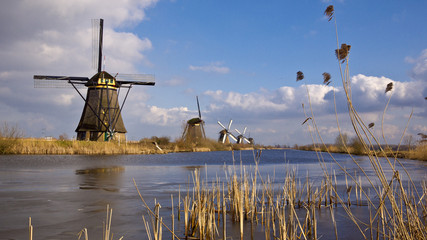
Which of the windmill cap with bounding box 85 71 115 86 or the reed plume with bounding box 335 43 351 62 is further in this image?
the windmill cap with bounding box 85 71 115 86

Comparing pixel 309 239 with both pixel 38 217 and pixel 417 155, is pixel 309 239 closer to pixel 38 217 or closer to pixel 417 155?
pixel 38 217

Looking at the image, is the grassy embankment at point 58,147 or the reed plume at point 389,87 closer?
the reed plume at point 389,87

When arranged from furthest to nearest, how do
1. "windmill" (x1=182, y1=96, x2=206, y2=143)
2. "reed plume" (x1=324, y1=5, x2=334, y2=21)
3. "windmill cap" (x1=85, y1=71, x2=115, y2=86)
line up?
"windmill" (x1=182, y1=96, x2=206, y2=143), "windmill cap" (x1=85, y1=71, x2=115, y2=86), "reed plume" (x1=324, y1=5, x2=334, y2=21)

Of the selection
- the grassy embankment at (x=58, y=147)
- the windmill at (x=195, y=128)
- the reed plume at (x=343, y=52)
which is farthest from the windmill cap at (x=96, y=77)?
the reed plume at (x=343, y=52)

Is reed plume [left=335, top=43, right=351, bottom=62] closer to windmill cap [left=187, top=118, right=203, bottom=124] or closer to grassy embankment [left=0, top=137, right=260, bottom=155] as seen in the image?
grassy embankment [left=0, top=137, right=260, bottom=155]

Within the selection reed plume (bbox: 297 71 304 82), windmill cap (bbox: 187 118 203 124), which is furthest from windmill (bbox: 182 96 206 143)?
reed plume (bbox: 297 71 304 82)

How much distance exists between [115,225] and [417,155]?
2480 centimetres

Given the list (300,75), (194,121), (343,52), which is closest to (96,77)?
(194,121)

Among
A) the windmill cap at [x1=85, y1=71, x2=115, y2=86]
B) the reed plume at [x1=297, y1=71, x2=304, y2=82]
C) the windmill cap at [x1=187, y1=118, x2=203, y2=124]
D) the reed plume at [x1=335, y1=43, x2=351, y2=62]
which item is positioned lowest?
the reed plume at [x1=297, y1=71, x2=304, y2=82]

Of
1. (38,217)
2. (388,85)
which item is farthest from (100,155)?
(388,85)

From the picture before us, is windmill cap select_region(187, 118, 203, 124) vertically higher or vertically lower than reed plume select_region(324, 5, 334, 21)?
higher

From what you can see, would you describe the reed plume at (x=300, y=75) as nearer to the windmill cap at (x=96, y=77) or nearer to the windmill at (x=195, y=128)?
the windmill cap at (x=96, y=77)

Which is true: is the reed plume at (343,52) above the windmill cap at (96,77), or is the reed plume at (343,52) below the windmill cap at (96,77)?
below

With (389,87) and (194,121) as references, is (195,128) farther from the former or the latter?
(389,87)
